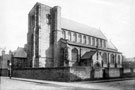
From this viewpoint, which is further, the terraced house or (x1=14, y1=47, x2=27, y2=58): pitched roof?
(x1=14, y1=47, x2=27, y2=58): pitched roof

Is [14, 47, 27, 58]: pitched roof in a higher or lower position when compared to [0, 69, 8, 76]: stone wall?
A: higher

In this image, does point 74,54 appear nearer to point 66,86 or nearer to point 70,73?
point 70,73

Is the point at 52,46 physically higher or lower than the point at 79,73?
higher

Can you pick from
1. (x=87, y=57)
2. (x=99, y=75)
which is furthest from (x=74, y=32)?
(x=99, y=75)

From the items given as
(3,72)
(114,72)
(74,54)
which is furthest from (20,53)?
(114,72)

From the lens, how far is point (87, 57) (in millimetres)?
30203

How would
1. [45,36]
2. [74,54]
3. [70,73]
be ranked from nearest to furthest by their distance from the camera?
[70,73] → [74,54] → [45,36]

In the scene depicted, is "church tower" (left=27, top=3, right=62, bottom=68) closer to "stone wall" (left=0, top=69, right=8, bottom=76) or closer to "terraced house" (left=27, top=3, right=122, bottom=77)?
"terraced house" (left=27, top=3, right=122, bottom=77)

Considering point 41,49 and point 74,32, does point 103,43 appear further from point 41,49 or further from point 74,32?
point 41,49

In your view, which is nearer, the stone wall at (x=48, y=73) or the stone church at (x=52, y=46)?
the stone wall at (x=48, y=73)

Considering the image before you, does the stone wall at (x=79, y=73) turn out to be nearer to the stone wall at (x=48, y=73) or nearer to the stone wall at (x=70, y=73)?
the stone wall at (x=70, y=73)

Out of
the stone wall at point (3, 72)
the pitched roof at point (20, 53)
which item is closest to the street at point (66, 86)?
the pitched roof at point (20, 53)

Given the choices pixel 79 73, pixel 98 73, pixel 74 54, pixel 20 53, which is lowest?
pixel 98 73


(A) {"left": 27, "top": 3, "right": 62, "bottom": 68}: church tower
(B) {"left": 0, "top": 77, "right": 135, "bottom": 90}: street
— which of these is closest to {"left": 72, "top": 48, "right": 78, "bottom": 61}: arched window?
(A) {"left": 27, "top": 3, "right": 62, "bottom": 68}: church tower
